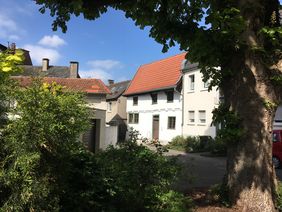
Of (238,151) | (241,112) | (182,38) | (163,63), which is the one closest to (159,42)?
(182,38)

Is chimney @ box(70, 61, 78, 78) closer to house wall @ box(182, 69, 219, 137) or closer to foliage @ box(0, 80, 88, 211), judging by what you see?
house wall @ box(182, 69, 219, 137)

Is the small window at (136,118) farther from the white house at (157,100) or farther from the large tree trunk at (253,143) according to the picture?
the large tree trunk at (253,143)

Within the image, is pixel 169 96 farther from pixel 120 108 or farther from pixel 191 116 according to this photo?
pixel 120 108

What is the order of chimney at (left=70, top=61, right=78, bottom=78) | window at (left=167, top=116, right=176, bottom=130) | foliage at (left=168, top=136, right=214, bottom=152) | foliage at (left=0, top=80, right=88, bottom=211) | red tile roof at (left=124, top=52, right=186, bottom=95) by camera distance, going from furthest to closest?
1. chimney at (left=70, top=61, right=78, bottom=78)
2. red tile roof at (left=124, top=52, right=186, bottom=95)
3. window at (left=167, top=116, right=176, bottom=130)
4. foliage at (left=168, top=136, right=214, bottom=152)
5. foliage at (left=0, top=80, right=88, bottom=211)

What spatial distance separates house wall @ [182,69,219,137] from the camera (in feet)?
102

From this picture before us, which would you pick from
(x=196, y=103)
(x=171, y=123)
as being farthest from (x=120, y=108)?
(x=196, y=103)

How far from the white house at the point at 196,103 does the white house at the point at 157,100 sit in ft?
4.55

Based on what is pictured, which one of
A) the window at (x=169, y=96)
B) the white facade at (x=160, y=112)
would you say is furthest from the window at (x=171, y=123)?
the window at (x=169, y=96)

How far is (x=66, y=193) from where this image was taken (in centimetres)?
578

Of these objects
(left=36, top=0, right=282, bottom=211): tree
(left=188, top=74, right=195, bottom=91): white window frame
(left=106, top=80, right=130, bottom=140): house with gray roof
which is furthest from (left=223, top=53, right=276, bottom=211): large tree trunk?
(left=106, top=80, right=130, bottom=140): house with gray roof

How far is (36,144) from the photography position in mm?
4594

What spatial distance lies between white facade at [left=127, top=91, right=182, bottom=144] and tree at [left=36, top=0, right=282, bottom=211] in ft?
89.2

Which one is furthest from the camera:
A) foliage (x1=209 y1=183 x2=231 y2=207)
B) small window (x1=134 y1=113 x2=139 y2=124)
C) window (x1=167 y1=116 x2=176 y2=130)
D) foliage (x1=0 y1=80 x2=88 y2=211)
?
small window (x1=134 y1=113 x2=139 y2=124)

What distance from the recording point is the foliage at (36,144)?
15.0ft
